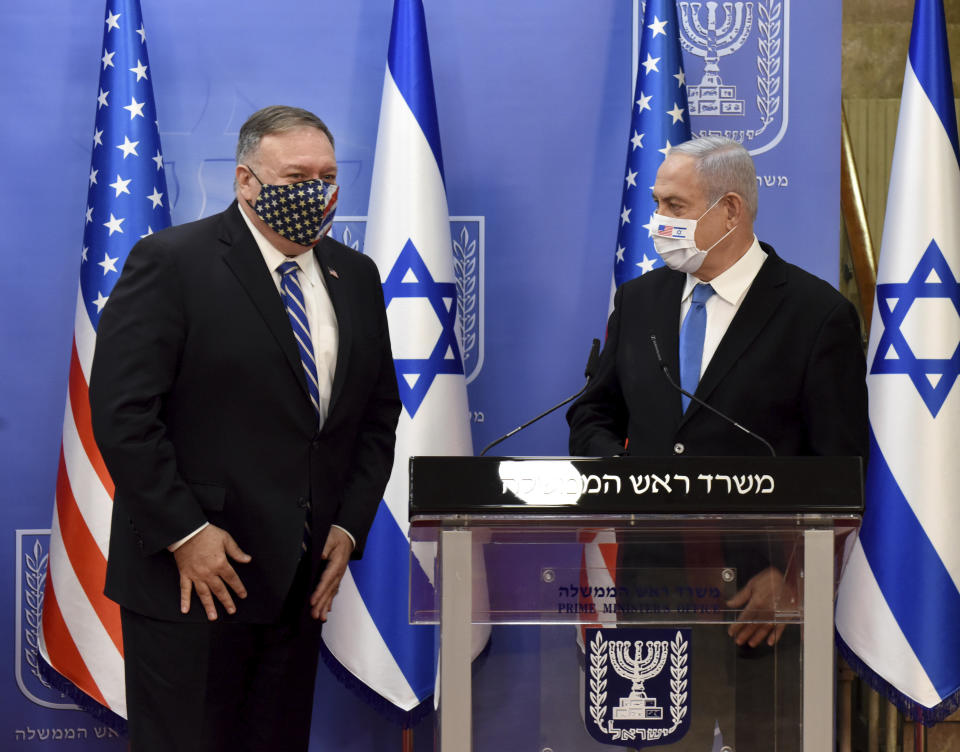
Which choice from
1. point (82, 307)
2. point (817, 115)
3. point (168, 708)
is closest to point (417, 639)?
point (168, 708)

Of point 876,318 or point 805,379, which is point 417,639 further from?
point 876,318

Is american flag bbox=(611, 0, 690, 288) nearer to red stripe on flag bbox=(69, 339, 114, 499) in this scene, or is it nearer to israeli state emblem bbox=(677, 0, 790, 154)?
israeli state emblem bbox=(677, 0, 790, 154)

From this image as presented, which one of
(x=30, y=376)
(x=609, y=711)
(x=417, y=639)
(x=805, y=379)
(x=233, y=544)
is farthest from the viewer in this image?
(x=30, y=376)

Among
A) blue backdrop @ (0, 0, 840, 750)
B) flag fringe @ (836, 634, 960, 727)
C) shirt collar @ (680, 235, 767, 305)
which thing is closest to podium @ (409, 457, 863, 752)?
shirt collar @ (680, 235, 767, 305)

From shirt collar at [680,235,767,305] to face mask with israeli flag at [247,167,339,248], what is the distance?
812 millimetres

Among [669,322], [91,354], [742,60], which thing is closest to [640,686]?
[669,322]

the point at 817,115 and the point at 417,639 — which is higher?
the point at 817,115

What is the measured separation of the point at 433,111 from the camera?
310 centimetres

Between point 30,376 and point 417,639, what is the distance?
4.92 feet

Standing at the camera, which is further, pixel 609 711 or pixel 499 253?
pixel 499 253

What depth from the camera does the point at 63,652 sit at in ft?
9.83

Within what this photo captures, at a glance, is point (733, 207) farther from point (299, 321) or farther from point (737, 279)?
point (299, 321)

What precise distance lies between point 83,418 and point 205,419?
1.20m

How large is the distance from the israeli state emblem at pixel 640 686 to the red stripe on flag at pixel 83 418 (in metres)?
1.99
